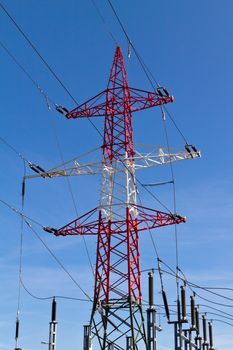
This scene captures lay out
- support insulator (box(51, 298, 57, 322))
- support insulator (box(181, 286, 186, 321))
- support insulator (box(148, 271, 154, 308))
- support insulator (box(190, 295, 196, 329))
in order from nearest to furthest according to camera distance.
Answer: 1. support insulator (box(148, 271, 154, 308))
2. support insulator (box(181, 286, 186, 321))
3. support insulator (box(51, 298, 57, 322))
4. support insulator (box(190, 295, 196, 329))

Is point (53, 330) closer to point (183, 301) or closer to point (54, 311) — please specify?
point (54, 311)

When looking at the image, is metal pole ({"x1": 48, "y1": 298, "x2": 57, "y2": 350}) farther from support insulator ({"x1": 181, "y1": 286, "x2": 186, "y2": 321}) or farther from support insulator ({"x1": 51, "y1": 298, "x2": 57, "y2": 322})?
support insulator ({"x1": 181, "y1": 286, "x2": 186, "y2": 321})

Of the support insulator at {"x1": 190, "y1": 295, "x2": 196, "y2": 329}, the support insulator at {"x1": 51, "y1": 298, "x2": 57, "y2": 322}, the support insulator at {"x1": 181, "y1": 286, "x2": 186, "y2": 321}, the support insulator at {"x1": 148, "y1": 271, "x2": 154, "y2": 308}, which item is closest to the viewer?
the support insulator at {"x1": 148, "y1": 271, "x2": 154, "y2": 308}

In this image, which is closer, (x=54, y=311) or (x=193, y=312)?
(x=54, y=311)

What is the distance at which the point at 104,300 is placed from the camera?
124 ft

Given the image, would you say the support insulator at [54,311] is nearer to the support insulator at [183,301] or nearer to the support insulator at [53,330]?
the support insulator at [53,330]

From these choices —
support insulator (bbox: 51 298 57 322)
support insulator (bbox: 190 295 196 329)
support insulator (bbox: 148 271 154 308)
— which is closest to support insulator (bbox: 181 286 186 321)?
support insulator (bbox: 148 271 154 308)

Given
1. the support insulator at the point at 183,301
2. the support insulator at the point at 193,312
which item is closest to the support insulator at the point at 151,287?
the support insulator at the point at 183,301

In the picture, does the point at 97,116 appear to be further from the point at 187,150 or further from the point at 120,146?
the point at 187,150

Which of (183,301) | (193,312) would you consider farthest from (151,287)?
(193,312)

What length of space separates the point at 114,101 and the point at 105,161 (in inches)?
176

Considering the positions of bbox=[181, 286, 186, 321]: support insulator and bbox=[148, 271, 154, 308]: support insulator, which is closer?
bbox=[148, 271, 154, 308]: support insulator

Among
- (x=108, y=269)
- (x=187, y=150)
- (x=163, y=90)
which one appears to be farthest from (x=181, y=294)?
(x=163, y=90)

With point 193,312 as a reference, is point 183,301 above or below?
below
